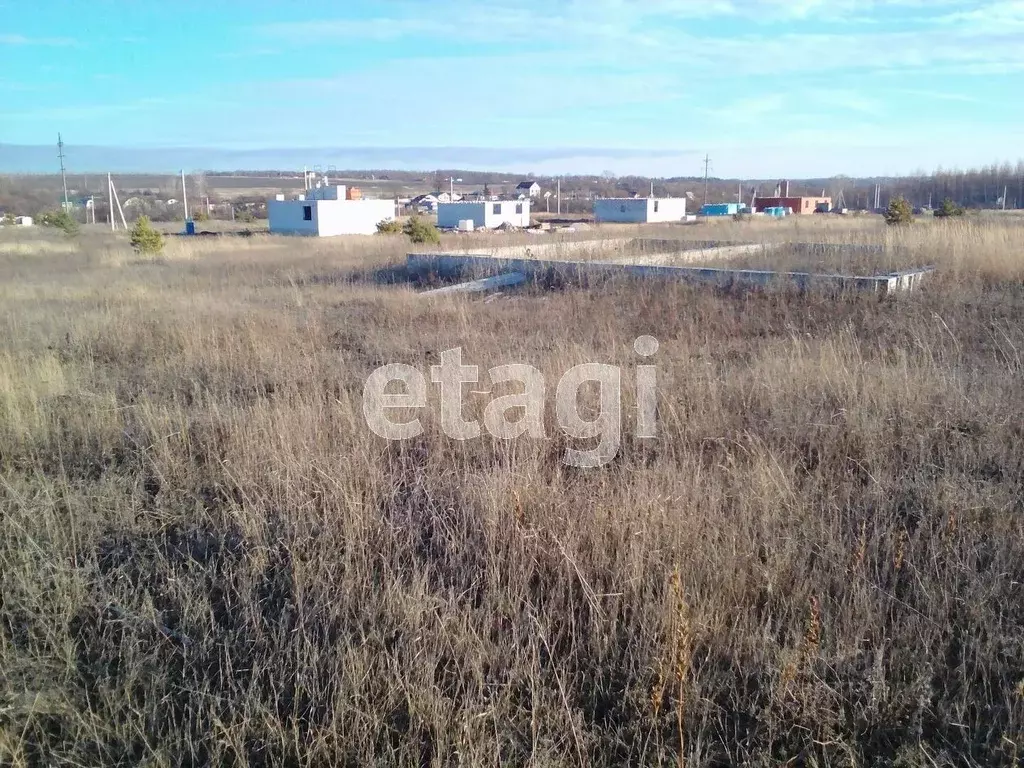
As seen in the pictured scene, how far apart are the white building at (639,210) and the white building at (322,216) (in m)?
22.4

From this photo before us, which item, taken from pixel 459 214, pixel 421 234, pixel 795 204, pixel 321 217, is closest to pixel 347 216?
pixel 321 217

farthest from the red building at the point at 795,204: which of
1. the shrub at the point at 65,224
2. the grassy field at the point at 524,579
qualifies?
the grassy field at the point at 524,579

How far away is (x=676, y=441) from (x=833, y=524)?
3.86 ft

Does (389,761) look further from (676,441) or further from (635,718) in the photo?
(676,441)

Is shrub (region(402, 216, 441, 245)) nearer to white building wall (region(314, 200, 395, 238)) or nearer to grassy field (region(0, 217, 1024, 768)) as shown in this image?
grassy field (region(0, 217, 1024, 768))

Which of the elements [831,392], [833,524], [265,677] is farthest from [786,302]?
[265,677]

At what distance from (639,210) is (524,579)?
62.8 metres

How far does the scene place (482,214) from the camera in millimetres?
54406

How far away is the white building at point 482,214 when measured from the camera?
5429 cm

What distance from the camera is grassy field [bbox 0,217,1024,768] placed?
1926 millimetres

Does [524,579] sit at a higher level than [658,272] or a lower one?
lower

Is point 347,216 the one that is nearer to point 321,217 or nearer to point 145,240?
point 321,217

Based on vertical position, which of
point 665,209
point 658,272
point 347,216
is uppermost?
point 665,209

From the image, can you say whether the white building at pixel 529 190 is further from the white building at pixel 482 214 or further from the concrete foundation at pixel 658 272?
the concrete foundation at pixel 658 272
